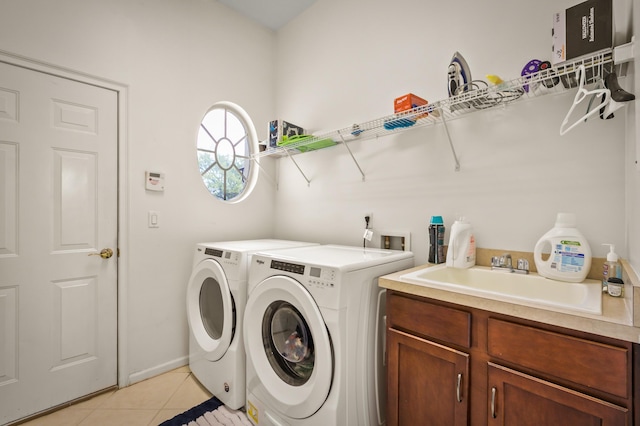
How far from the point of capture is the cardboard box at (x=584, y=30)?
1.06m

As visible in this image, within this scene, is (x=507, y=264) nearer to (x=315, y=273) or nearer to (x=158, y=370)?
(x=315, y=273)

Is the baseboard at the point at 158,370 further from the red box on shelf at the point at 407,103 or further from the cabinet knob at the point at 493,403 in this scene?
the red box on shelf at the point at 407,103

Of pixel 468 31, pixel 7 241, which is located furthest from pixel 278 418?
pixel 468 31

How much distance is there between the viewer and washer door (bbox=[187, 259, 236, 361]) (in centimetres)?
179

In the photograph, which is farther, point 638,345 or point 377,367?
point 377,367

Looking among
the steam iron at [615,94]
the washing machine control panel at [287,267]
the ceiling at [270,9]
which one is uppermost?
the ceiling at [270,9]

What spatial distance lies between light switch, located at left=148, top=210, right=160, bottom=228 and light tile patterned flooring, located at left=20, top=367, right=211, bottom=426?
111cm

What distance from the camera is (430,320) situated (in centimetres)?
118

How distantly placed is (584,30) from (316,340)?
5.33ft

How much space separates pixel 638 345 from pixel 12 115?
287 centimetres

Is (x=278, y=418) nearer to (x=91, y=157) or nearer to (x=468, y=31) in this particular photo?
(x=91, y=157)

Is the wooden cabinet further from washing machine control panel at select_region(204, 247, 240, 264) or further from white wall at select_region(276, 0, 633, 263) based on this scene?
washing machine control panel at select_region(204, 247, 240, 264)

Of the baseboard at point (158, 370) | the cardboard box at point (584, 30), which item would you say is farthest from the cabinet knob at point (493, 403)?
the baseboard at point (158, 370)

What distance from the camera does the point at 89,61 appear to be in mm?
1867
